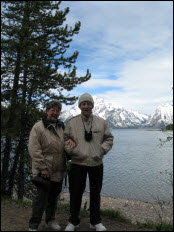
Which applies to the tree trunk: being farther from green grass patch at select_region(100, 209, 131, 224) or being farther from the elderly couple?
the elderly couple

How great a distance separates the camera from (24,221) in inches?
168

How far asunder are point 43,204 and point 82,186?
72 cm

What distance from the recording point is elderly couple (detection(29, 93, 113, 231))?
147 inches

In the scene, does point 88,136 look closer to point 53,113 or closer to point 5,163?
point 53,113

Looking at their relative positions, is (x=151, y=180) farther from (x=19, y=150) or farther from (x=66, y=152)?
(x=66, y=152)

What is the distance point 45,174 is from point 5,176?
5939 millimetres

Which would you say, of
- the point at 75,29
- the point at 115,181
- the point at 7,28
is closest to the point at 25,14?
the point at 7,28

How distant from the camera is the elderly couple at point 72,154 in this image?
3727 millimetres

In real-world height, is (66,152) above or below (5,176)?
above

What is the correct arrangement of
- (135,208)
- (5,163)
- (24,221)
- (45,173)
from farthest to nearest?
(135,208) → (5,163) → (24,221) → (45,173)

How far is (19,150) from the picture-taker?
9.42 m

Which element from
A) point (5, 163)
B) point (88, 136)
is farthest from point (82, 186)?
point (5, 163)

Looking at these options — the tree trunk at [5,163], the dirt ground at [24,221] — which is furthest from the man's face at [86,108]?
the tree trunk at [5,163]

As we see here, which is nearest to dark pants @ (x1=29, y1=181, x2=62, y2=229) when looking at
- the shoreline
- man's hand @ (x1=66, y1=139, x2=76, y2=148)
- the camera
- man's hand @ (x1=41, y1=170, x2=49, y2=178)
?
man's hand @ (x1=41, y1=170, x2=49, y2=178)
